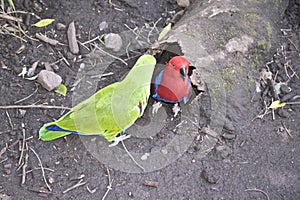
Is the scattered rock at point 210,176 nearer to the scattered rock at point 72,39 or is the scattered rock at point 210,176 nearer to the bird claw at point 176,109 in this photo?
the bird claw at point 176,109

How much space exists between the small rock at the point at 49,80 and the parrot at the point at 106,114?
355 mm

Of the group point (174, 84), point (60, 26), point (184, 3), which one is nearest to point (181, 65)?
point (174, 84)

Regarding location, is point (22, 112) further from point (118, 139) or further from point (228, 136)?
point (228, 136)

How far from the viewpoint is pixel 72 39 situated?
379 cm

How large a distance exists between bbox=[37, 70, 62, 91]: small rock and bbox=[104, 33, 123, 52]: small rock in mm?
559

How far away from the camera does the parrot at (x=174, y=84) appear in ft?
10.9

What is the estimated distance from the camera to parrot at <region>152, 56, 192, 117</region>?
3332 millimetres

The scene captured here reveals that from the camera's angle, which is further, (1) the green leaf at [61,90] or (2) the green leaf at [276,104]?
(2) the green leaf at [276,104]

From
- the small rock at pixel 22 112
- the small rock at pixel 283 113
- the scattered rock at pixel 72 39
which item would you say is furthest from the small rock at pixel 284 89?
the small rock at pixel 22 112

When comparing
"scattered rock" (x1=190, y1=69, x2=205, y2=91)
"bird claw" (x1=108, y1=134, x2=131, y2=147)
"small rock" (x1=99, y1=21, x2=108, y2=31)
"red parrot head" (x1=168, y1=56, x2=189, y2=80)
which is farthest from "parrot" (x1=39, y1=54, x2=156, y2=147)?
"small rock" (x1=99, y1=21, x2=108, y2=31)

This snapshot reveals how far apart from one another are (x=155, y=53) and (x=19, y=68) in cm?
109

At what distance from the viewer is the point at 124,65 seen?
12.3ft

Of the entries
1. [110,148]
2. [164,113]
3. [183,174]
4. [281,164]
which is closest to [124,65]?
[164,113]

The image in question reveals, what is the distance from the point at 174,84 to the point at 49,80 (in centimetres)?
96
